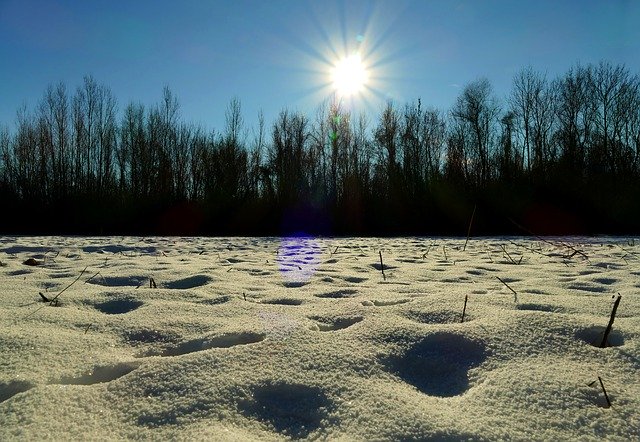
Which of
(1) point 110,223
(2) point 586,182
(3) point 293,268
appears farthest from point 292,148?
(3) point 293,268

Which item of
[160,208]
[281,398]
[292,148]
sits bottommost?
[281,398]

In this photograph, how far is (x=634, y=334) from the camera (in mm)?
1295

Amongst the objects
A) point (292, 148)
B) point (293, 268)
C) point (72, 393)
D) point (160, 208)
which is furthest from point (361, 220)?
point (72, 393)

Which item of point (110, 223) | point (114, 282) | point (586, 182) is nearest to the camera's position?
point (114, 282)

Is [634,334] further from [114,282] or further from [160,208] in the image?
[160,208]

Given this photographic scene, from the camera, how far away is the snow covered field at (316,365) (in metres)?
0.84

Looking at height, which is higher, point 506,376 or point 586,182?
point 586,182

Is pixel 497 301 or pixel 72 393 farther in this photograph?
pixel 497 301

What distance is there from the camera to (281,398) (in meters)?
0.96

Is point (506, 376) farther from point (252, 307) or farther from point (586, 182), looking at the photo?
point (586, 182)

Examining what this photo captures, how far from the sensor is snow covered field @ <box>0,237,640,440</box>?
84 cm

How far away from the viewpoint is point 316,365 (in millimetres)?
1094

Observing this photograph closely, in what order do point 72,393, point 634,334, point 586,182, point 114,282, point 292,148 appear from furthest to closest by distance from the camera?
point 292,148
point 586,182
point 114,282
point 634,334
point 72,393

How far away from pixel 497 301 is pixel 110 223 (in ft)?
55.3
